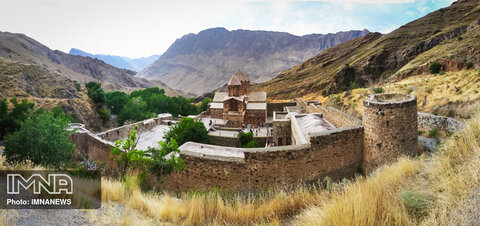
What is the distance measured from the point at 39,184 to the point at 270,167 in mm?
5040

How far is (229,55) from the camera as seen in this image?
15300 centimetres

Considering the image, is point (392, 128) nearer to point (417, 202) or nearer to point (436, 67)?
point (417, 202)

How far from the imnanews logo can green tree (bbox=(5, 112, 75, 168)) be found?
8.48 feet

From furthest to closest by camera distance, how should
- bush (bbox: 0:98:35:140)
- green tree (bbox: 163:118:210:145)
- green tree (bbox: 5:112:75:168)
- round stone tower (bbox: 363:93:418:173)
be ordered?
bush (bbox: 0:98:35:140) → green tree (bbox: 163:118:210:145) → round stone tower (bbox: 363:93:418:173) → green tree (bbox: 5:112:75:168)

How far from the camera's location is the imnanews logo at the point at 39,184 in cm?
415

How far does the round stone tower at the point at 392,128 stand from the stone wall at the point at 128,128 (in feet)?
49.6

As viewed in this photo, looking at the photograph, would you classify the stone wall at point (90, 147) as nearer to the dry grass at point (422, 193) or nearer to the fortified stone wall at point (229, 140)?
the fortified stone wall at point (229, 140)

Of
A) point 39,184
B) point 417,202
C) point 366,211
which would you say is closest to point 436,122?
point 417,202

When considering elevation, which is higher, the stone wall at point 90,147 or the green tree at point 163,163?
the green tree at point 163,163

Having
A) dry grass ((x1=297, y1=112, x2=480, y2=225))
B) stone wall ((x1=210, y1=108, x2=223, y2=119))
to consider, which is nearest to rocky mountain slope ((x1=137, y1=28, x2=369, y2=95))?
stone wall ((x1=210, y1=108, x2=223, y2=119))

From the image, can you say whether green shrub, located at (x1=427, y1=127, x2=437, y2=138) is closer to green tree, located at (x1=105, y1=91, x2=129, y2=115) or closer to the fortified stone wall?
the fortified stone wall

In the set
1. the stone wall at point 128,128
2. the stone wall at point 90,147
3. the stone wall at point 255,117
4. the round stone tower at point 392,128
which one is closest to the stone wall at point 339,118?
the round stone tower at point 392,128

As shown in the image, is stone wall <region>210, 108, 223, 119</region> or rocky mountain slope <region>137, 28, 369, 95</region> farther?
rocky mountain slope <region>137, 28, 369, 95</region>

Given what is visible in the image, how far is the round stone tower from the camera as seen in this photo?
24.2 feet
